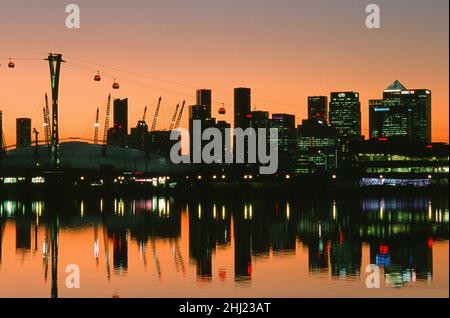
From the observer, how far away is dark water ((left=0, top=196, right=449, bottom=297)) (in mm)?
26734

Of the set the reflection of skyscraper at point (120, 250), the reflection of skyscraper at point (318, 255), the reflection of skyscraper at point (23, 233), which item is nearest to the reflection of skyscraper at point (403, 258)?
the reflection of skyscraper at point (318, 255)

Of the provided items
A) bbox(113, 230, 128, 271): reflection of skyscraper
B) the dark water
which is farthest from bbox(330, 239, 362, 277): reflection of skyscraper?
bbox(113, 230, 128, 271): reflection of skyscraper

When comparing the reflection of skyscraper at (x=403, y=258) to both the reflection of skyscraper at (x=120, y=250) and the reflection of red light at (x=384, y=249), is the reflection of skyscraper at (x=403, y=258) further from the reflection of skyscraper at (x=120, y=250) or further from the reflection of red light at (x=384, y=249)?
the reflection of skyscraper at (x=120, y=250)

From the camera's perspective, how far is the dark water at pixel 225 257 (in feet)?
87.7

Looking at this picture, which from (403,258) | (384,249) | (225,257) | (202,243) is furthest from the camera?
(202,243)

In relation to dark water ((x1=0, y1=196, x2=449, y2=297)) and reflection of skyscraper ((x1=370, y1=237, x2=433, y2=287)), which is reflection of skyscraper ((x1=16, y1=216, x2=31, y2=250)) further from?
reflection of skyscraper ((x1=370, y1=237, x2=433, y2=287))

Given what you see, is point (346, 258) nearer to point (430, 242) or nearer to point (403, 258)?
point (403, 258)

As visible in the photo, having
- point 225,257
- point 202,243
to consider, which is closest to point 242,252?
point 225,257

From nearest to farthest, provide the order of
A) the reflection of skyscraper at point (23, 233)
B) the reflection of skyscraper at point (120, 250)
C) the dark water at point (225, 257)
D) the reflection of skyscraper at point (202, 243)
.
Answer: the dark water at point (225, 257), the reflection of skyscraper at point (202, 243), the reflection of skyscraper at point (120, 250), the reflection of skyscraper at point (23, 233)

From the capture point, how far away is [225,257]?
36.0 metres
